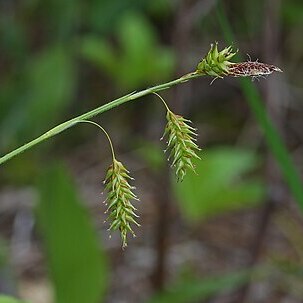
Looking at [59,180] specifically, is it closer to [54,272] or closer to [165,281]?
[54,272]

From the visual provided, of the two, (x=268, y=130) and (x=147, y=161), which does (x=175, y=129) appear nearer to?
(x=268, y=130)

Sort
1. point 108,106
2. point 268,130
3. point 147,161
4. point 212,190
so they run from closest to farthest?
point 108,106
point 268,130
point 212,190
point 147,161

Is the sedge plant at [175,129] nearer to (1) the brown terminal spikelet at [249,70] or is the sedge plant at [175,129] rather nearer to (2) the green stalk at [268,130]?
(1) the brown terminal spikelet at [249,70]

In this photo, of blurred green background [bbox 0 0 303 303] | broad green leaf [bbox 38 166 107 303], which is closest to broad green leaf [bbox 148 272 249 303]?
blurred green background [bbox 0 0 303 303]

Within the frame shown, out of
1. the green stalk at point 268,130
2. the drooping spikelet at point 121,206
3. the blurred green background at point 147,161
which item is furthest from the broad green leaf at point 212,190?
the drooping spikelet at point 121,206

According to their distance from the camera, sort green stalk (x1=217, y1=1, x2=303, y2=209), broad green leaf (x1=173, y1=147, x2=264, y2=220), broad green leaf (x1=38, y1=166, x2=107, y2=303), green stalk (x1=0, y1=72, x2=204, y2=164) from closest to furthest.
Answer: green stalk (x1=0, y1=72, x2=204, y2=164) < green stalk (x1=217, y1=1, x2=303, y2=209) < broad green leaf (x1=38, y1=166, x2=107, y2=303) < broad green leaf (x1=173, y1=147, x2=264, y2=220)

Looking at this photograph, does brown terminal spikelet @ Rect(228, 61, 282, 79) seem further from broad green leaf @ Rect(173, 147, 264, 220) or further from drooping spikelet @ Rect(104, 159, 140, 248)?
broad green leaf @ Rect(173, 147, 264, 220)

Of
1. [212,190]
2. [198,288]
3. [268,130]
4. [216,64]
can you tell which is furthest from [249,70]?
[212,190]
